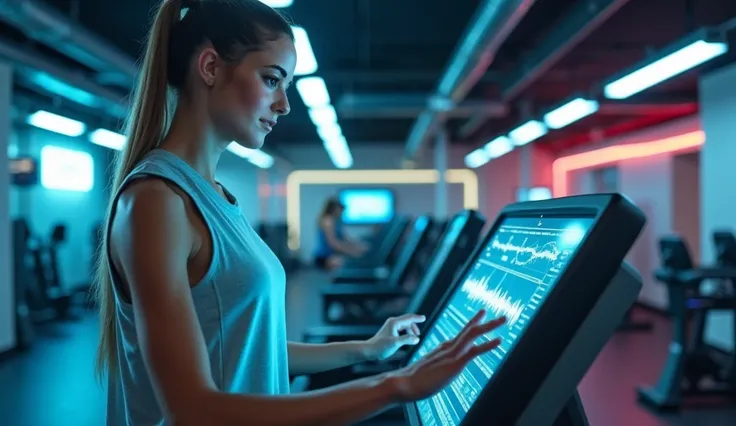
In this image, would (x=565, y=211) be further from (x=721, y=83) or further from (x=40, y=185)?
(x=40, y=185)

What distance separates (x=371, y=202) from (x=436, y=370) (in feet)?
50.3

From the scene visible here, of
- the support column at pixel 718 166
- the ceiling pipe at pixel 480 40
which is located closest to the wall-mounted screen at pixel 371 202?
the ceiling pipe at pixel 480 40

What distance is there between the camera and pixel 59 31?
14.7ft

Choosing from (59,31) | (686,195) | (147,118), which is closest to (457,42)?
(686,195)

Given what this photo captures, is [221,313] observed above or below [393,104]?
below

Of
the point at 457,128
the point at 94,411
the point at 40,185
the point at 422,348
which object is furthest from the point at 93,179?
the point at 422,348

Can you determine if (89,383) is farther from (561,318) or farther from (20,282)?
(561,318)

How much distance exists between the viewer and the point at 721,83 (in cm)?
645

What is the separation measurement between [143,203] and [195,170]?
0.20 metres

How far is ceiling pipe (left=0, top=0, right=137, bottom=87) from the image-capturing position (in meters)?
3.97

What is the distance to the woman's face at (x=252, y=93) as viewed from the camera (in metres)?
0.96

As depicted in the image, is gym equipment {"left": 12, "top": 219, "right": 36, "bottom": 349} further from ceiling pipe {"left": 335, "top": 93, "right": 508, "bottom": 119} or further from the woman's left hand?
the woman's left hand

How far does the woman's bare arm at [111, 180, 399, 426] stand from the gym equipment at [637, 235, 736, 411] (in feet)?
14.2

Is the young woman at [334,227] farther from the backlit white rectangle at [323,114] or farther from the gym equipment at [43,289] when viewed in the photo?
the gym equipment at [43,289]
